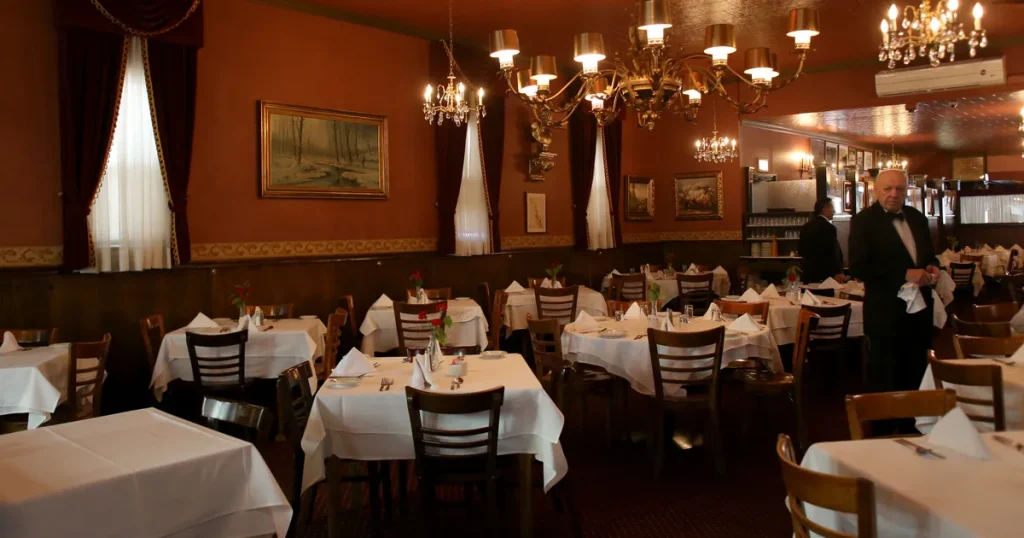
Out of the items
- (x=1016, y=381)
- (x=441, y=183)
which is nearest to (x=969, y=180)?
(x=441, y=183)

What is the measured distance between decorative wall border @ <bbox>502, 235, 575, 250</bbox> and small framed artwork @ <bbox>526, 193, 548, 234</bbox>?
106 mm

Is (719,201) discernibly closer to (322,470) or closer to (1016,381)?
(1016,381)

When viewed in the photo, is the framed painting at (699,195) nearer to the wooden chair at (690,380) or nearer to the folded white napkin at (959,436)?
the wooden chair at (690,380)

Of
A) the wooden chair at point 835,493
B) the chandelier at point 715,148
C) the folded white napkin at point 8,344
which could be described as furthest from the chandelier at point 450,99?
the wooden chair at point 835,493

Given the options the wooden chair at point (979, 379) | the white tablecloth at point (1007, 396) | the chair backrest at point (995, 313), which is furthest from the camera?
the chair backrest at point (995, 313)

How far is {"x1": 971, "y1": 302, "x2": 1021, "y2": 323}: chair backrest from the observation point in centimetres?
527

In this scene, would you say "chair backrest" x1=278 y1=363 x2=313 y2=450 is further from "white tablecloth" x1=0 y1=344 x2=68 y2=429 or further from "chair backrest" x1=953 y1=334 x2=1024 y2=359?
"chair backrest" x1=953 y1=334 x2=1024 y2=359

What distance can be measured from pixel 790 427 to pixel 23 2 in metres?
7.26

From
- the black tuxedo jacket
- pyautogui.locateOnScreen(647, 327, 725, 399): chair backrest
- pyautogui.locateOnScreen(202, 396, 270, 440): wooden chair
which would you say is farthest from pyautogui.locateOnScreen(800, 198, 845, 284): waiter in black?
pyautogui.locateOnScreen(202, 396, 270, 440): wooden chair

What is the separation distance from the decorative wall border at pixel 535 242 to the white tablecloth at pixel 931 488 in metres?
7.89

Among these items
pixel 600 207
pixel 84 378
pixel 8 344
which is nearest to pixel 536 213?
pixel 600 207

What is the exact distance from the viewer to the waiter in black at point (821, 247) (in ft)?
28.8

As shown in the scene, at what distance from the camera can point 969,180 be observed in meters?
20.0

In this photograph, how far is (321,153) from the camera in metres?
8.02
